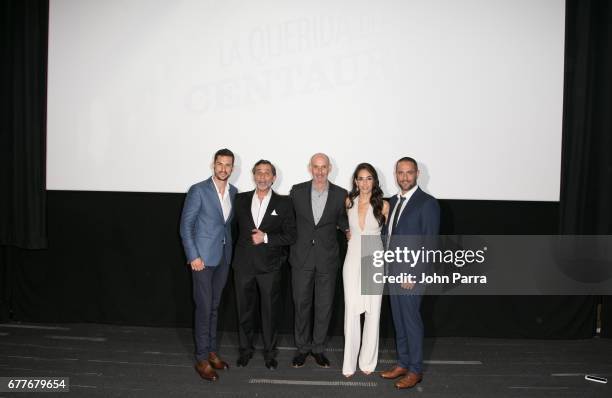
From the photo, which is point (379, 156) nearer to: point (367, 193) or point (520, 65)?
point (367, 193)

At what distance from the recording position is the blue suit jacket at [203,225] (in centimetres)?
323

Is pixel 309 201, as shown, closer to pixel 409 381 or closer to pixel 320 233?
pixel 320 233

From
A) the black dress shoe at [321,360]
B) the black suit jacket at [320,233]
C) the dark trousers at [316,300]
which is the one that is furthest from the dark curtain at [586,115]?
the black dress shoe at [321,360]

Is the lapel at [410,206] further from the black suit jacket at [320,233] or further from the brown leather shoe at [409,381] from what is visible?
the brown leather shoe at [409,381]

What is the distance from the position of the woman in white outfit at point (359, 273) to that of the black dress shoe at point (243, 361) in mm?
729

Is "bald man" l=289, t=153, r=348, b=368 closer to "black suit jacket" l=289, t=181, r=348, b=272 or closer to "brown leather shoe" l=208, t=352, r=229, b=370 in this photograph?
"black suit jacket" l=289, t=181, r=348, b=272

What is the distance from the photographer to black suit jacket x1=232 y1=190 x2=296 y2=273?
3.35 m

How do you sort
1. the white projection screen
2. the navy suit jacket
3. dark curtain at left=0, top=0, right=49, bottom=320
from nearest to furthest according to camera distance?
1. the navy suit jacket
2. the white projection screen
3. dark curtain at left=0, top=0, right=49, bottom=320

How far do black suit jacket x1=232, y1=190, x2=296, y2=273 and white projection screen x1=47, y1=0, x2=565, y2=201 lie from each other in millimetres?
719

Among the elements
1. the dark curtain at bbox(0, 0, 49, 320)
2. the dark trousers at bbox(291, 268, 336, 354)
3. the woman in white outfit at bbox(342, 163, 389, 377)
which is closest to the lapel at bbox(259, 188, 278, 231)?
the dark trousers at bbox(291, 268, 336, 354)

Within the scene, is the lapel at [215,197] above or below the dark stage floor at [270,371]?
above

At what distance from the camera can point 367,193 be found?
3326 millimetres

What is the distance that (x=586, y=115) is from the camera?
415cm

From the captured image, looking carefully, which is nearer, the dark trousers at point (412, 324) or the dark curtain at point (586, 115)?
the dark trousers at point (412, 324)
